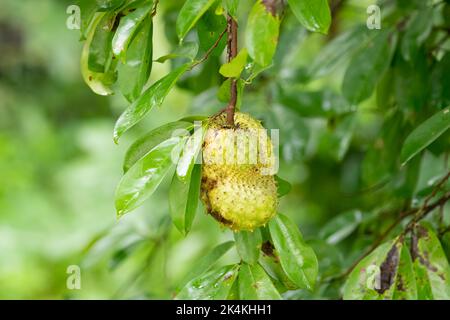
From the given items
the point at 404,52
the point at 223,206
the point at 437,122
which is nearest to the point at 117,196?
the point at 223,206

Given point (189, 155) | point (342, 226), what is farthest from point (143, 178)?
point (342, 226)

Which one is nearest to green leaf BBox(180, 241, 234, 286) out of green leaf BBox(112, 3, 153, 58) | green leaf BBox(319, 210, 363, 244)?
green leaf BBox(112, 3, 153, 58)

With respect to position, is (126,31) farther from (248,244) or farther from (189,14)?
(248,244)

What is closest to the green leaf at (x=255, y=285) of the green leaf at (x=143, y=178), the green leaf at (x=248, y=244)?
the green leaf at (x=248, y=244)

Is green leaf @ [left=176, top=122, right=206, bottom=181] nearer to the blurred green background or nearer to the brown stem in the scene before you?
the brown stem

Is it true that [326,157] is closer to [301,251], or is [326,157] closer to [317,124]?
[317,124]
